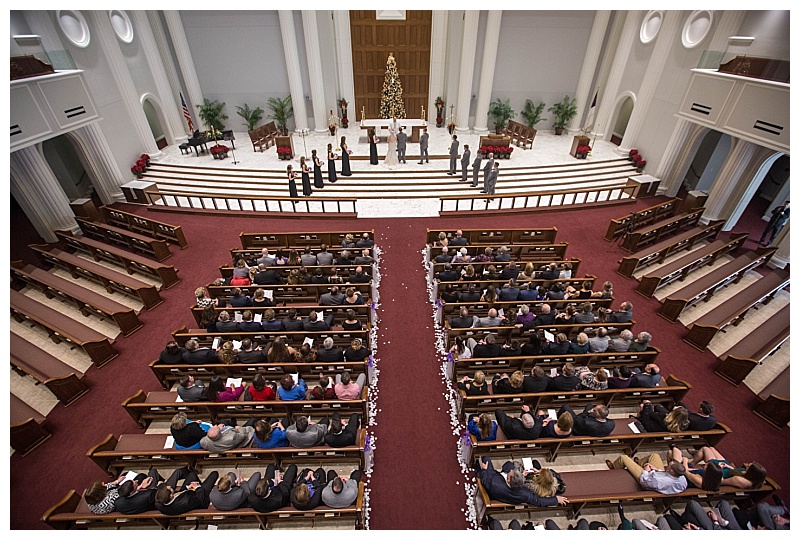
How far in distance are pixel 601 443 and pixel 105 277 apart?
935 cm

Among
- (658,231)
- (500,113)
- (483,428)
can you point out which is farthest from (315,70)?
(483,428)

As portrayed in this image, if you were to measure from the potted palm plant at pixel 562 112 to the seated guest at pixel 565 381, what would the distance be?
1544 cm

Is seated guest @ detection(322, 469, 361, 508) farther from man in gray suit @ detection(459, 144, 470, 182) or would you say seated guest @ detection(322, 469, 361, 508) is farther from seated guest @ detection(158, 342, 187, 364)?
man in gray suit @ detection(459, 144, 470, 182)

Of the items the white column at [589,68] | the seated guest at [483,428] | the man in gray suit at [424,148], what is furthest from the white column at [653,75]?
the seated guest at [483,428]

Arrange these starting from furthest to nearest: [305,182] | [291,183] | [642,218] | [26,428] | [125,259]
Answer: [305,182]
[291,183]
[642,218]
[125,259]
[26,428]

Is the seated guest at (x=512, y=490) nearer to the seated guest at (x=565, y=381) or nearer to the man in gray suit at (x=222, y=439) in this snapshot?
the seated guest at (x=565, y=381)

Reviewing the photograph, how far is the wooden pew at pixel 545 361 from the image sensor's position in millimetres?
5575

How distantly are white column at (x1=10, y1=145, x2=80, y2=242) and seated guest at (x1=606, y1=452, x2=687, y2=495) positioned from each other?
13.5 metres

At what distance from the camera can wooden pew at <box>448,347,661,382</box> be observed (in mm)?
5575

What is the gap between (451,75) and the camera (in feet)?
55.3

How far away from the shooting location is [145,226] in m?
9.91

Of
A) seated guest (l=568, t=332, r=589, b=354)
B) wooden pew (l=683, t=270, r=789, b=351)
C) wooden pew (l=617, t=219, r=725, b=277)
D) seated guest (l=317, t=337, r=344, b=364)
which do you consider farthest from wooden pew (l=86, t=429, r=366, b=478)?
wooden pew (l=617, t=219, r=725, b=277)

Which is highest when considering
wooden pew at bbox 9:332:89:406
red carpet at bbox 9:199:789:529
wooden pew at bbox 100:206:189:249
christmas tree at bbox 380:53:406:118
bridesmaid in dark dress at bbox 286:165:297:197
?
christmas tree at bbox 380:53:406:118

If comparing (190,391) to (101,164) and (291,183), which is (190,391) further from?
(101,164)
